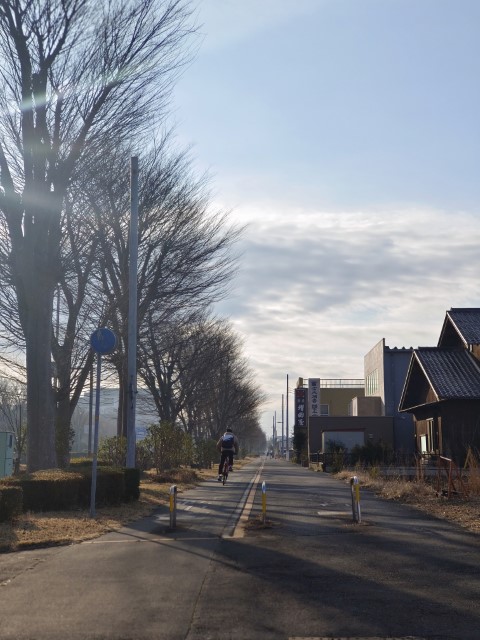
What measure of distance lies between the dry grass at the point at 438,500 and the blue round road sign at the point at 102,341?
22.2 ft

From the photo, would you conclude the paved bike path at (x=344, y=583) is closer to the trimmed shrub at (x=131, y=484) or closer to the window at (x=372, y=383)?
the trimmed shrub at (x=131, y=484)

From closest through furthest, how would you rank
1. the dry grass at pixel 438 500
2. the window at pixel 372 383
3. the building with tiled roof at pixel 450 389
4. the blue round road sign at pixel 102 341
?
the dry grass at pixel 438 500, the blue round road sign at pixel 102 341, the building with tiled roof at pixel 450 389, the window at pixel 372 383

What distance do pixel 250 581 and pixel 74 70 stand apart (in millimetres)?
13155

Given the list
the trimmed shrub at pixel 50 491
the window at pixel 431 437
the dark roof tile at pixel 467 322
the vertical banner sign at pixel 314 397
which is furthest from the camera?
the vertical banner sign at pixel 314 397

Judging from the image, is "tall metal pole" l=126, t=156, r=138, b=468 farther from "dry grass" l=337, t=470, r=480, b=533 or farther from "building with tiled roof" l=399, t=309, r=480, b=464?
"building with tiled roof" l=399, t=309, r=480, b=464

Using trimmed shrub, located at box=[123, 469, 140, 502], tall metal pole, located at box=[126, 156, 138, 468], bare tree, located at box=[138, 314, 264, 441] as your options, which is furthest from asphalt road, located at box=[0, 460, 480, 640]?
bare tree, located at box=[138, 314, 264, 441]

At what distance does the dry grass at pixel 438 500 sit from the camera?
13.7 meters

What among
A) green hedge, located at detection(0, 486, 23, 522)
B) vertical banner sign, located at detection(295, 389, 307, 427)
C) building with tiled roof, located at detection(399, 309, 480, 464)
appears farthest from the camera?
vertical banner sign, located at detection(295, 389, 307, 427)

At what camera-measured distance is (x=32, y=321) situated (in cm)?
1728

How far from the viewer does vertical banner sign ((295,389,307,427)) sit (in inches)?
2795

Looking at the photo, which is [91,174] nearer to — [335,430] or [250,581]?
[250,581]

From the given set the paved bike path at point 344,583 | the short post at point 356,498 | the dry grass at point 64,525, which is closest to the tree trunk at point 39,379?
the dry grass at point 64,525

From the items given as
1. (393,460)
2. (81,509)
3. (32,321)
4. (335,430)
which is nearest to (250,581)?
(81,509)

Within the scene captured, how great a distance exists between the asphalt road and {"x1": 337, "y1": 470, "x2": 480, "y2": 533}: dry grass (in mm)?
1143
